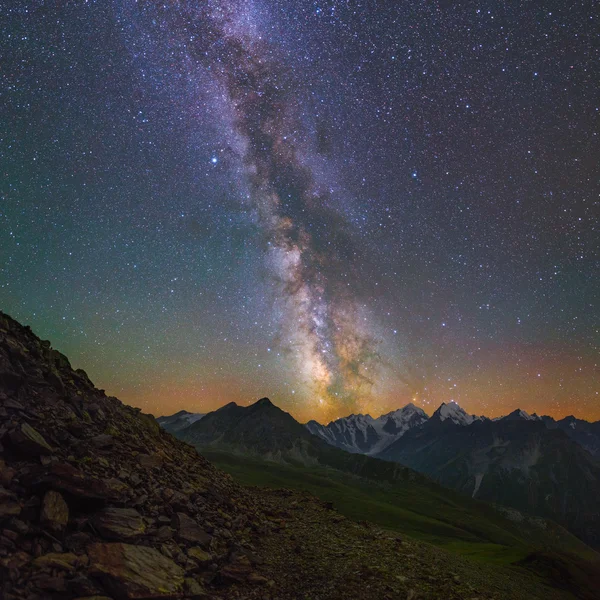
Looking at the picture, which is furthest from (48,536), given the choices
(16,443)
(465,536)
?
(465,536)

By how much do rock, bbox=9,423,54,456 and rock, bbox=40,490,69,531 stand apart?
2080mm

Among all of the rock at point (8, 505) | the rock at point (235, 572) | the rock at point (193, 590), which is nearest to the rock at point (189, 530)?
the rock at point (235, 572)

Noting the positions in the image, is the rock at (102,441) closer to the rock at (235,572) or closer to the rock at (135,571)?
the rock at (135,571)

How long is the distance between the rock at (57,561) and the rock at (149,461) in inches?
320

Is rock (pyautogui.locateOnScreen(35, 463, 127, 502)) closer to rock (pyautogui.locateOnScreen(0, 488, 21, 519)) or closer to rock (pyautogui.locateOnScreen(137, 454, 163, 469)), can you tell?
rock (pyautogui.locateOnScreen(0, 488, 21, 519))

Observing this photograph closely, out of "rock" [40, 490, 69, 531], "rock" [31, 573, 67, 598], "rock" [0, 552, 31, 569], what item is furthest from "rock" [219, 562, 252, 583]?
"rock" [0, 552, 31, 569]

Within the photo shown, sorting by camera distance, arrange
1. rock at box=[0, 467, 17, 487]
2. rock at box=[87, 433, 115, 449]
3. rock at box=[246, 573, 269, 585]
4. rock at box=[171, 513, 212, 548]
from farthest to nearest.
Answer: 1. rock at box=[87, 433, 115, 449]
2. rock at box=[171, 513, 212, 548]
3. rock at box=[246, 573, 269, 585]
4. rock at box=[0, 467, 17, 487]

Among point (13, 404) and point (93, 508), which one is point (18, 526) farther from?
point (13, 404)

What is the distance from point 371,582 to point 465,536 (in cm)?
17131

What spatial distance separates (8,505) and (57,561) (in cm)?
266

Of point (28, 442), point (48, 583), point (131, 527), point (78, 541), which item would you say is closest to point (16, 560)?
point (48, 583)

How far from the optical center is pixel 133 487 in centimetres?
1723

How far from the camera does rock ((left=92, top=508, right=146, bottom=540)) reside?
547 inches

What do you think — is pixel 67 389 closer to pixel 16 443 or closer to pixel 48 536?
pixel 16 443
